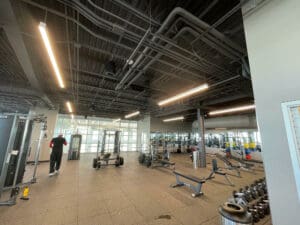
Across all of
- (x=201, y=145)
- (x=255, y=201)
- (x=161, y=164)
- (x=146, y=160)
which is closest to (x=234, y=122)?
(x=201, y=145)

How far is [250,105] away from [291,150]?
6580 millimetres

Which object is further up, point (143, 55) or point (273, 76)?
point (143, 55)

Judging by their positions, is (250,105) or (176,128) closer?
(250,105)

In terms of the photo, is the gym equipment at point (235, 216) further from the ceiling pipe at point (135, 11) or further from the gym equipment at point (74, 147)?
the gym equipment at point (74, 147)

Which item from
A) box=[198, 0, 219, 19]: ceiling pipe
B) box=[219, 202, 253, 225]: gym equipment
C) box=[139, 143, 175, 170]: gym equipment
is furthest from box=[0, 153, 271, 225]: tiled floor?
box=[198, 0, 219, 19]: ceiling pipe

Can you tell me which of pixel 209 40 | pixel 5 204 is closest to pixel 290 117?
pixel 209 40

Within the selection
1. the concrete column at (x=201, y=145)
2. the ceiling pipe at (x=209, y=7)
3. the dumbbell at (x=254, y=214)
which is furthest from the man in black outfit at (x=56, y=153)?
the concrete column at (x=201, y=145)

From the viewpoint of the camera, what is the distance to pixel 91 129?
13.4 meters

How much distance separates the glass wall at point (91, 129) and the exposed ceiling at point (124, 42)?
296 inches

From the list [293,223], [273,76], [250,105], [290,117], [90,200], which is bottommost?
[90,200]

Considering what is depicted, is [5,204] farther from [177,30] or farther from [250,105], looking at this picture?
[250,105]

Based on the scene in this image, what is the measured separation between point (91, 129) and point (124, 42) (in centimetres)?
1198

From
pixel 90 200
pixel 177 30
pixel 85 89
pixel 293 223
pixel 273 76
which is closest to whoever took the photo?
pixel 293 223

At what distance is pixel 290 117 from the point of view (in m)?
1.43
